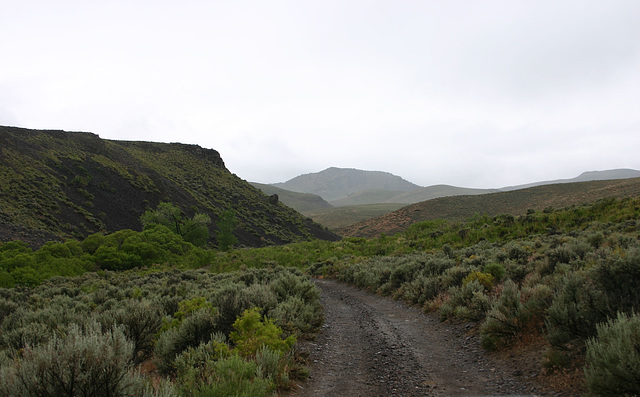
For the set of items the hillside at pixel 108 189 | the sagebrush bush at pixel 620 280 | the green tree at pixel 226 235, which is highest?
the hillside at pixel 108 189

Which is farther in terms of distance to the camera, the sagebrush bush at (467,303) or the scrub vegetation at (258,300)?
the sagebrush bush at (467,303)

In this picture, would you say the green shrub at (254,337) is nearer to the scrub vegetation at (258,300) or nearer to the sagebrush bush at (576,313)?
the scrub vegetation at (258,300)

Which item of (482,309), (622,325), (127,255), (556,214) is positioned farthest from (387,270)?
(127,255)

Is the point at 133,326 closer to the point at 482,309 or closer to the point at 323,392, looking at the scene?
the point at 323,392

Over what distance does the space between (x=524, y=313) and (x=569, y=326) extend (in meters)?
1.22

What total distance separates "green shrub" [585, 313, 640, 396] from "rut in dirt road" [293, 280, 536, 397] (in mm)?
1030

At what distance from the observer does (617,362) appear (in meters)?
3.50

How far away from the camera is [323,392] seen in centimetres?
507

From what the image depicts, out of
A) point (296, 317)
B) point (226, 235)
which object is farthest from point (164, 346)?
point (226, 235)

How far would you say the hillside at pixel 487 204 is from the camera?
65.0 metres

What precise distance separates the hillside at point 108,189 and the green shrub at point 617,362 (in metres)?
38.6

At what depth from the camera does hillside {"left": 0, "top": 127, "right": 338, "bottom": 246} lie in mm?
37812

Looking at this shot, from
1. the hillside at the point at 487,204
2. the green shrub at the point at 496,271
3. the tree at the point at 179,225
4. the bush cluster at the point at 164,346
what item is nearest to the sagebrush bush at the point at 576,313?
the bush cluster at the point at 164,346

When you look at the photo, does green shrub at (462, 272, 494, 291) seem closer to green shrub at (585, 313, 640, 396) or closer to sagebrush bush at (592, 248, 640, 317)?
sagebrush bush at (592, 248, 640, 317)
